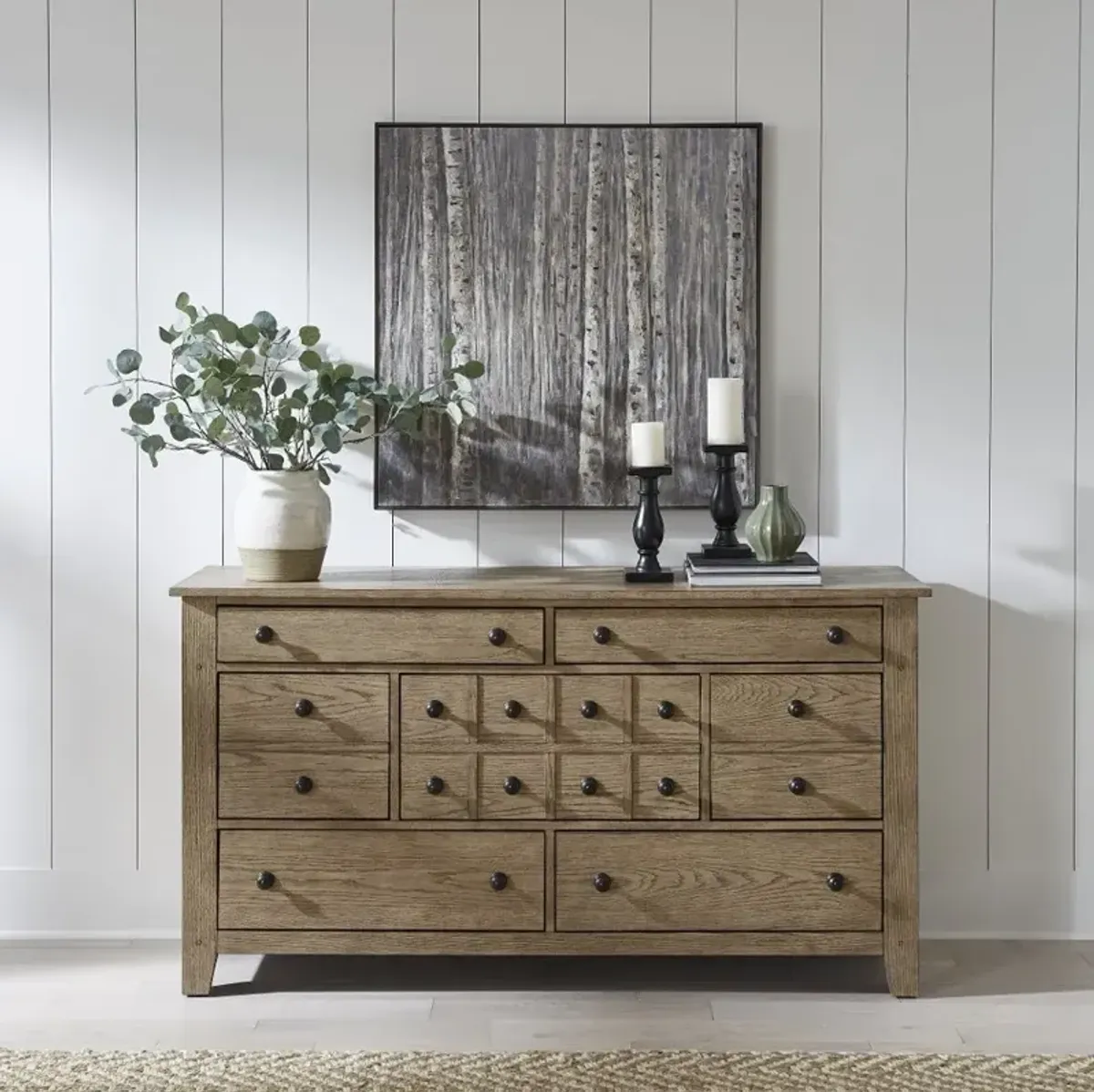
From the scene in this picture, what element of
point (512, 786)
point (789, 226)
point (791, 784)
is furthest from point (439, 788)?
point (789, 226)

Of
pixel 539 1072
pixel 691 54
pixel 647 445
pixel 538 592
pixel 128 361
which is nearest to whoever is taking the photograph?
pixel 539 1072

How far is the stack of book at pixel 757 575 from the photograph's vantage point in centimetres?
274

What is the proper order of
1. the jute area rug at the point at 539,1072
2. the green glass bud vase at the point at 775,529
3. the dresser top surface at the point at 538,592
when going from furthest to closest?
the green glass bud vase at the point at 775,529
the dresser top surface at the point at 538,592
the jute area rug at the point at 539,1072

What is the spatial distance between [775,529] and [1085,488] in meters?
0.83

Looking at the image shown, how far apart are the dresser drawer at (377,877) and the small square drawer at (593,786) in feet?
0.32

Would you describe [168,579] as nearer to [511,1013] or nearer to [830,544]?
[511,1013]

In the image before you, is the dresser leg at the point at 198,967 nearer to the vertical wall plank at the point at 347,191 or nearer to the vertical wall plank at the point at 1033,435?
the vertical wall plank at the point at 347,191

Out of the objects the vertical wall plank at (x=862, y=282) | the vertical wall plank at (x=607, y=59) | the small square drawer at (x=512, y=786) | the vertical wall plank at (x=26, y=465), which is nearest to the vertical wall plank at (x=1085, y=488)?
the vertical wall plank at (x=862, y=282)

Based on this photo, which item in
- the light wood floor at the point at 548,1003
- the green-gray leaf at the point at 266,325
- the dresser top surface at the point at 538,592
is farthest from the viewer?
the green-gray leaf at the point at 266,325

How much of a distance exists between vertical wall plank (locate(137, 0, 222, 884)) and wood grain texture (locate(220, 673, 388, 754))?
50 cm

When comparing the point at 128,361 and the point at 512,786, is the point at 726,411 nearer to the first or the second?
the point at 512,786

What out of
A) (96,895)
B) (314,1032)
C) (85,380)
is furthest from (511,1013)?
(85,380)

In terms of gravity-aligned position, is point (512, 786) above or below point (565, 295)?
below

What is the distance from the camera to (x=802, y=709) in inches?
108
